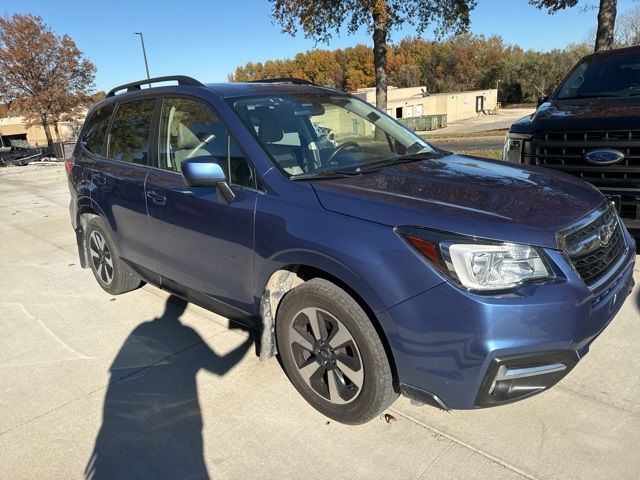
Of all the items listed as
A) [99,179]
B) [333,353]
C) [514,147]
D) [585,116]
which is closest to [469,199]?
[333,353]

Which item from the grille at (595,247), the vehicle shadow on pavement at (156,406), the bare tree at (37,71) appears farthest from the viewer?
the bare tree at (37,71)

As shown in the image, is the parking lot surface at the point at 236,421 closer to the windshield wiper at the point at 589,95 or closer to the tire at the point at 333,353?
the tire at the point at 333,353

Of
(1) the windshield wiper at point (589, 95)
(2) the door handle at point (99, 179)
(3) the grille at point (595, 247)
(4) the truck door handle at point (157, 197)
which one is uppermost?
(1) the windshield wiper at point (589, 95)

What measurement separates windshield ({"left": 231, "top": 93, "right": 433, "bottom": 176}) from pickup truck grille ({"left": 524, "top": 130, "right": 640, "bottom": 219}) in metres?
1.65

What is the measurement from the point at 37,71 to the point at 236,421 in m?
37.3

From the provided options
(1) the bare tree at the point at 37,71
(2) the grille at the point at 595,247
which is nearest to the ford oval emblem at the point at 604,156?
(2) the grille at the point at 595,247

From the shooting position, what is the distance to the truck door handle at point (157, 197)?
142 inches

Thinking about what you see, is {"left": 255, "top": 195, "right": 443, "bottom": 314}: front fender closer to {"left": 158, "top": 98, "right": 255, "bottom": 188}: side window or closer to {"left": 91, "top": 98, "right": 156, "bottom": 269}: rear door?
{"left": 158, "top": 98, "right": 255, "bottom": 188}: side window

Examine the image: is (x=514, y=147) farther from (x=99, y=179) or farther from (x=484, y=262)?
(x=99, y=179)

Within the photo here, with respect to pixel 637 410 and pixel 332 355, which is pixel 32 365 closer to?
pixel 332 355

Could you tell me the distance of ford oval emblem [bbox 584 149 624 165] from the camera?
4.37 m

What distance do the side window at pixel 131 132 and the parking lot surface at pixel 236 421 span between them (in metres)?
1.43

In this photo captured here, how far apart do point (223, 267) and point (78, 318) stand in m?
2.00

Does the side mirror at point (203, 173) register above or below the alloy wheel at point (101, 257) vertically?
above
